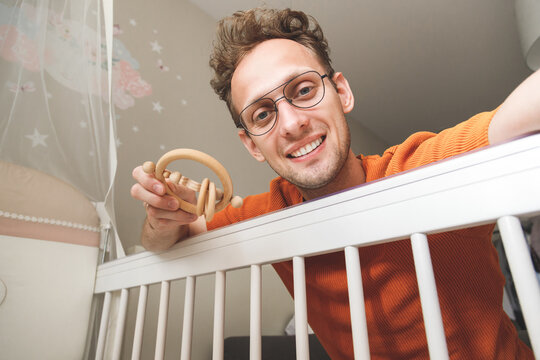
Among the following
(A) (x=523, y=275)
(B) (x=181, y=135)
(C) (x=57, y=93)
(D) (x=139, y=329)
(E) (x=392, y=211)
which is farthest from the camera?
(B) (x=181, y=135)

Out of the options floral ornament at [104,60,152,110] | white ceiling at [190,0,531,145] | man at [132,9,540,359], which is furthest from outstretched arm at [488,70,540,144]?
white ceiling at [190,0,531,145]

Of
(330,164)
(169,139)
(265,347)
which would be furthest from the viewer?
(169,139)

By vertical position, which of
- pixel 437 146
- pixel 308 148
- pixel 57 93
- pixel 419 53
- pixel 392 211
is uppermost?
pixel 419 53

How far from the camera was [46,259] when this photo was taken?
0.80m

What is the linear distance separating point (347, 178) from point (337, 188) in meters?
0.04

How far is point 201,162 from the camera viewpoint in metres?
0.48

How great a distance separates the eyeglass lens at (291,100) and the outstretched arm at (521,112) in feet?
1.41

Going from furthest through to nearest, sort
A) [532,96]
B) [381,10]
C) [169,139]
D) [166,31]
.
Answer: [381,10] < [166,31] < [169,139] < [532,96]

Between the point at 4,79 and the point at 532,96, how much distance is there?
102 centimetres

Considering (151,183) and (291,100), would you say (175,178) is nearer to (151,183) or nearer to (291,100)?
(151,183)

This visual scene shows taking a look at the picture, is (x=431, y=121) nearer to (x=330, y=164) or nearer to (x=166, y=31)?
(x=166, y=31)

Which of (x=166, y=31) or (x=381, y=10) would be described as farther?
(x=381, y=10)

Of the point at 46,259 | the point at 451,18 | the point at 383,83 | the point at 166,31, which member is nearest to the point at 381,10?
the point at 451,18

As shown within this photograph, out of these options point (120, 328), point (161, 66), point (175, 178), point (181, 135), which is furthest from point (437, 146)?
point (161, 66)
